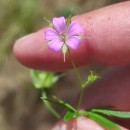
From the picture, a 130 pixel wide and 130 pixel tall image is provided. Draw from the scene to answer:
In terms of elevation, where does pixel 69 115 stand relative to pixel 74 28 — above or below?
below

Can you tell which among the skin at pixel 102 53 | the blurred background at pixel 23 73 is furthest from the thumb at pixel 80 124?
the blurred background at pixel 23 73

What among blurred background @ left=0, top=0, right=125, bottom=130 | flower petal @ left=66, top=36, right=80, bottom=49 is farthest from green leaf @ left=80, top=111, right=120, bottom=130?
blurred background @ left=0, top=0, right=125, bottom=130

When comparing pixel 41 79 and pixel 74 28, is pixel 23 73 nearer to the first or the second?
pixel 41 79

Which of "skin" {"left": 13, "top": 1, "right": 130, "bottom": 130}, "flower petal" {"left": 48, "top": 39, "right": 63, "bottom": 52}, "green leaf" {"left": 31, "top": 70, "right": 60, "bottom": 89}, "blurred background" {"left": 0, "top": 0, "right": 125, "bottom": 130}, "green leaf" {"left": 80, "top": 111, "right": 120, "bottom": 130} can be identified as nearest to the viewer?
"flower petal" {"left": 48, "top": 39, "right": 63, "bottom": 52}

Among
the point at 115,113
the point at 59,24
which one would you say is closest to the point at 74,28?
the point at 59,24

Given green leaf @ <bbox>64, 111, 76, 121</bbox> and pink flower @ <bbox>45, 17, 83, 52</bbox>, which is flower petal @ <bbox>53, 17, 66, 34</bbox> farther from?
green leaf @ <bbox>64, 111, 76, 121</bbox>

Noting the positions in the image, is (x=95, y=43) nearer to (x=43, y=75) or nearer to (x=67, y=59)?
(x=67, y=59)

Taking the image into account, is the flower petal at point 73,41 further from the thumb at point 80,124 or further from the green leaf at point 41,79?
the green leaf at point 41,79
